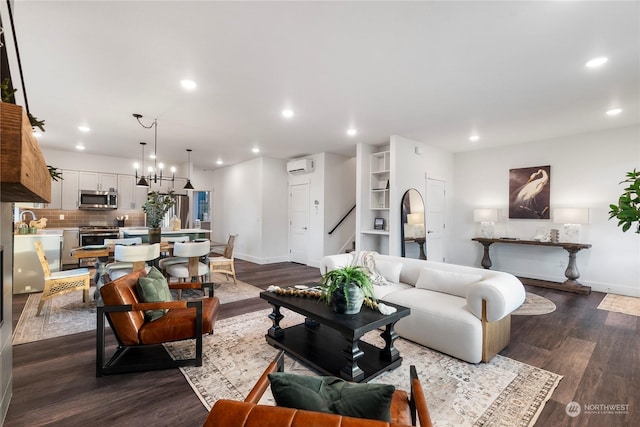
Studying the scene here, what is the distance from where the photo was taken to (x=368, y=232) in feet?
19.3

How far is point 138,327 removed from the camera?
7.86 ft

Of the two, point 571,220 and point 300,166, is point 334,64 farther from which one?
point 571,220

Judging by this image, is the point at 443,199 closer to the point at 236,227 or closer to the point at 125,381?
the point at 236,227

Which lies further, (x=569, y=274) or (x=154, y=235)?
(x=569, y=274)

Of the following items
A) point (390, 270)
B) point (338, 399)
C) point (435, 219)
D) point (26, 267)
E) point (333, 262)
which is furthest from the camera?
point (435, 219)

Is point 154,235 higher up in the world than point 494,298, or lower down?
higher up

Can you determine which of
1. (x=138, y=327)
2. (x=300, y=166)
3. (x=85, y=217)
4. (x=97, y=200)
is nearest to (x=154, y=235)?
(x=138, y=327)

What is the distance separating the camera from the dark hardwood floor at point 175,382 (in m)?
1.88

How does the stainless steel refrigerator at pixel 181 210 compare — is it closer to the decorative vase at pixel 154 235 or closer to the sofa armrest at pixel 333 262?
the decorative vase at pixel 154 235

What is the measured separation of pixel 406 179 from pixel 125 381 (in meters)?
5.02

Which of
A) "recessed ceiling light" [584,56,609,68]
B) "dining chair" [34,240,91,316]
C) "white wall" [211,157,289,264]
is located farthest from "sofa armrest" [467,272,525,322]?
"white wall" [211,157,289,264]

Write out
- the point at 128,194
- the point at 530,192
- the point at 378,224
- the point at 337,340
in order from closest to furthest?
the point at 337,340 < the point at 530,192 < the point at 378,224 < the point at 128,194

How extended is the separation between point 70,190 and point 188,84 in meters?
5.98

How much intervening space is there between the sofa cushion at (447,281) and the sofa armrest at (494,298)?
334 millimetres
